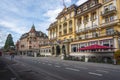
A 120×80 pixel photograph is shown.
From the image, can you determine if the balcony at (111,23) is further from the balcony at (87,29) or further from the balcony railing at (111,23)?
the balcony at (87,29)

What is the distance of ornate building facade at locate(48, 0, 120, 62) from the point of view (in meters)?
37.1

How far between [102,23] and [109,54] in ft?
40.8

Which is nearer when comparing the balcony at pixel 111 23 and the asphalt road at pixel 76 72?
the asphalt road at pixel 76 72

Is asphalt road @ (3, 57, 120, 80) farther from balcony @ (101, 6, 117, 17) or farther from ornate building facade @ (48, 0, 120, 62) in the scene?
balcony @ (101, 6, 117, 17)

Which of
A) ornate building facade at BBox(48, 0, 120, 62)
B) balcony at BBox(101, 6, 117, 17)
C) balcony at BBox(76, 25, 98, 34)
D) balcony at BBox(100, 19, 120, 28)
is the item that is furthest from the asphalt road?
balcony at BBox(76, 25, 98, 34)

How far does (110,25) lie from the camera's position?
4122 centimetres

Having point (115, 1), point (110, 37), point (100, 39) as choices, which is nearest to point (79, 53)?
point (100, 39)

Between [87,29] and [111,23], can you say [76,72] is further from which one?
[87,29]

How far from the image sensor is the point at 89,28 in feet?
163

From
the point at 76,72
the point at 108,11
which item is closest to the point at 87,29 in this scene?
the point at 108,11

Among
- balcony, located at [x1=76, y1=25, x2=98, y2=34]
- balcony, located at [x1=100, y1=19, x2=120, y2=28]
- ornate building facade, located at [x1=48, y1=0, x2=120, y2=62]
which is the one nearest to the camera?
ornate building facade, located at [x1=48, y1=0, x2=120, y2=62]

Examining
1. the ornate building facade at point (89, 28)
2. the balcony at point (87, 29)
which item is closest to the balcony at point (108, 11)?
the ornate building facade at point (89, 28)

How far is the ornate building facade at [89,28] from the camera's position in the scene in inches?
1459

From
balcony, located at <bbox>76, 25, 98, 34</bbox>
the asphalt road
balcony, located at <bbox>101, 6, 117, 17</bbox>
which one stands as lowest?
the asphalt road
